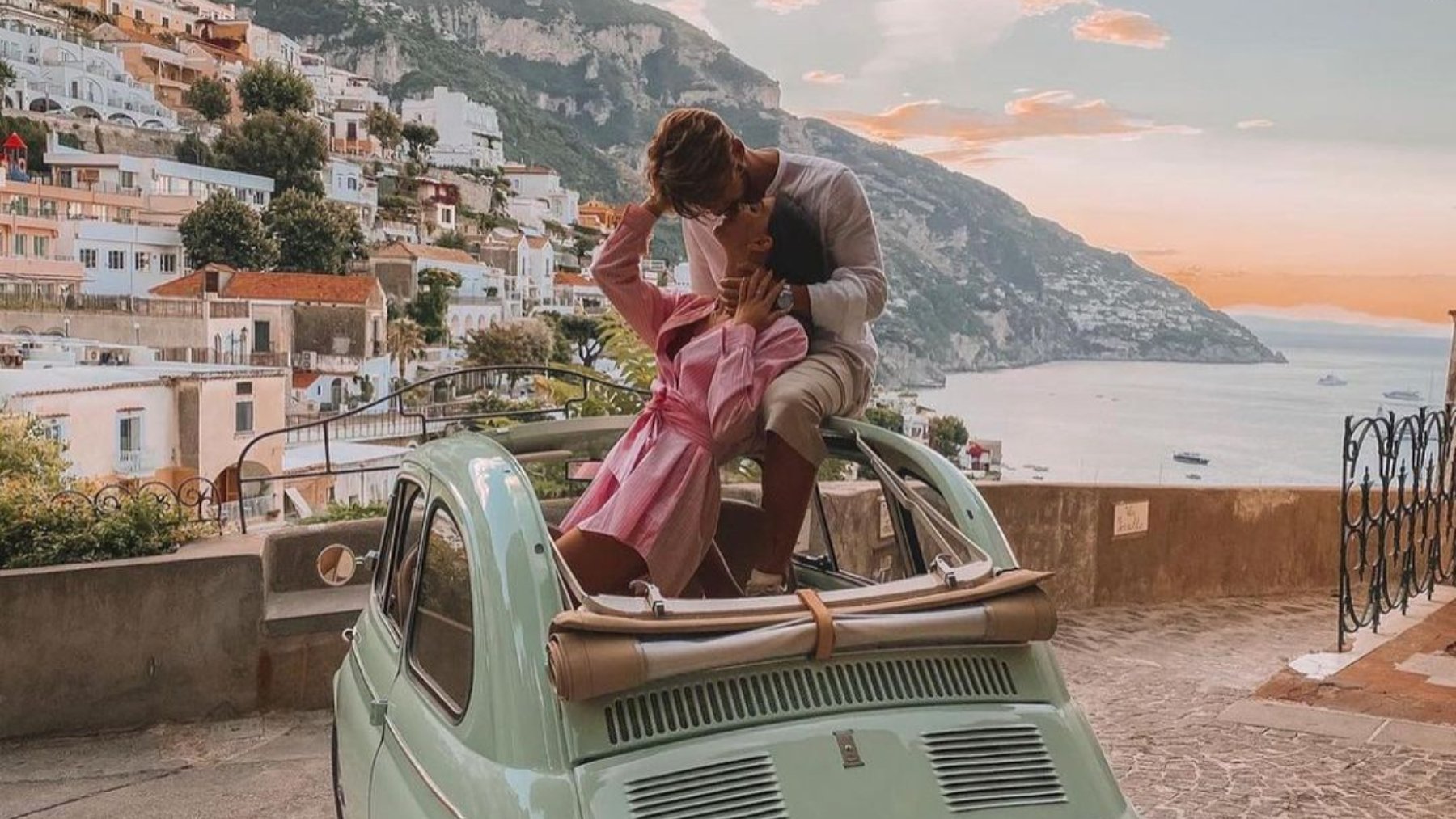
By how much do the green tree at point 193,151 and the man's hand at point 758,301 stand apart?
252 inches

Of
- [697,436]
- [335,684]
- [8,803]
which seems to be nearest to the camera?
[697,436]

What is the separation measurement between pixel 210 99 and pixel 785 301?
6686 millimetres

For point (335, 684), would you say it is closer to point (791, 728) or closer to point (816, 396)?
point (816, 396)

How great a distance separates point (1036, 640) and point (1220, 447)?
26.6 feet

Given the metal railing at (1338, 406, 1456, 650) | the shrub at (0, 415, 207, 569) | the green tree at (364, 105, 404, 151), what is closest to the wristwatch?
the shrub at (0, 415, 207, 569)

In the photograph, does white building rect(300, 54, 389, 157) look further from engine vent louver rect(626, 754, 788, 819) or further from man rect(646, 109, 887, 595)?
engine vent louver rect(626, 754, 788, 819)

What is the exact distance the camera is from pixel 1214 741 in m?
4.84

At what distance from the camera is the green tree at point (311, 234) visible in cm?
821

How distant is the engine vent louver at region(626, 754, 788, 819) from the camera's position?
1.72 m

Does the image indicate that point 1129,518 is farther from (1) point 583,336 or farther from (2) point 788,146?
(1) point 583,336

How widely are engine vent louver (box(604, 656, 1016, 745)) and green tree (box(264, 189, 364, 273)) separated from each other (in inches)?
275

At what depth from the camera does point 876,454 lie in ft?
8.61

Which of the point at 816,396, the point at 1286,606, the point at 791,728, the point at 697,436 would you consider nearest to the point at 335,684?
the point at 697,436

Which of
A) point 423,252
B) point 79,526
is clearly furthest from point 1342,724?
point 423,252
